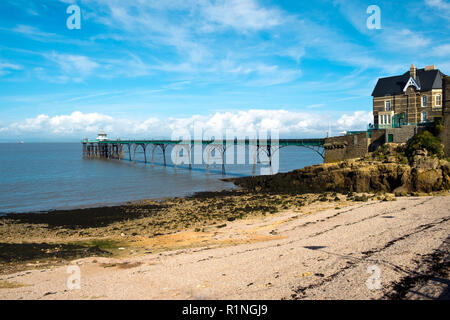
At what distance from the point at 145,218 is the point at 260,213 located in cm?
808

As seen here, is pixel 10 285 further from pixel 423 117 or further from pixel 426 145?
pixel 423 117

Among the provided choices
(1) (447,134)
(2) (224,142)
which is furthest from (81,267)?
(2) (224,142)

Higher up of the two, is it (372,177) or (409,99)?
(409,99)

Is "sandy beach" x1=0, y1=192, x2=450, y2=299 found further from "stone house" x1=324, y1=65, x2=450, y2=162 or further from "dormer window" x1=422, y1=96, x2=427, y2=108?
"dormer window" x1=422, y1=96, x2=427, y2=108

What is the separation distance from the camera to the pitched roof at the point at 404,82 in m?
33.0

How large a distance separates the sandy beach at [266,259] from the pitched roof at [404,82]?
18703 mm

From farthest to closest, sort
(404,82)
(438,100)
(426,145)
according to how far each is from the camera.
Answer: (404,82) → (438,100) → (426,145)

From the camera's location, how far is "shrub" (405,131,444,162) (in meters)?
26.0

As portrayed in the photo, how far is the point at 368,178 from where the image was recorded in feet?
85.1

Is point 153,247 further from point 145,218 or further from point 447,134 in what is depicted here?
point 447,134

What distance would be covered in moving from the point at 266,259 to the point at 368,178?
58.7ft

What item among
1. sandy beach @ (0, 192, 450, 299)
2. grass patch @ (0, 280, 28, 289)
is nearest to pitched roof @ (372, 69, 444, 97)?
sandy beach @ (0, 192, 450, 299)

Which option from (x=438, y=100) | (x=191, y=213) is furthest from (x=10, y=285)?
(x=438, y=100)

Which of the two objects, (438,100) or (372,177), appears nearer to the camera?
(372,177)
